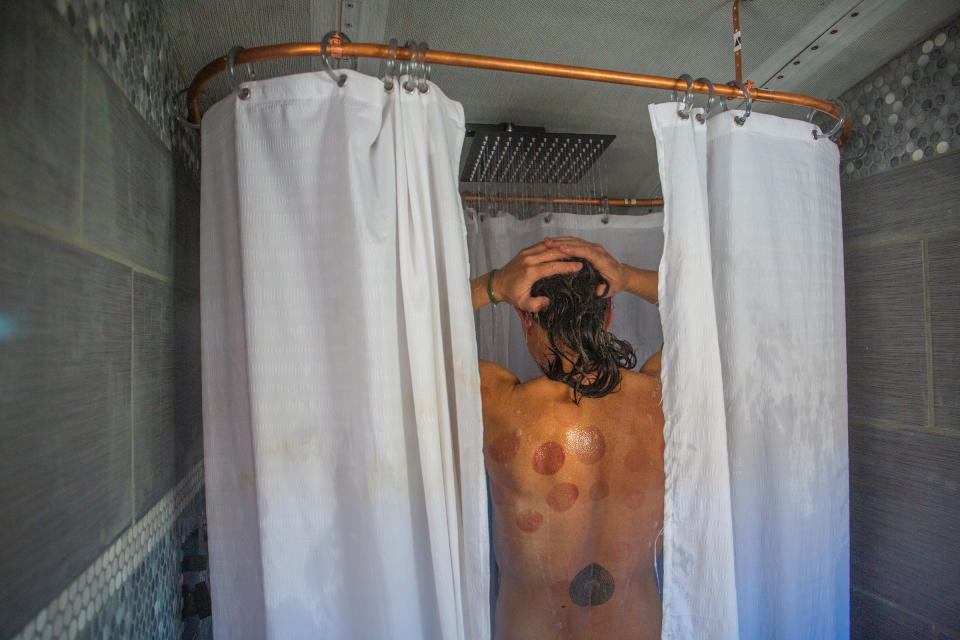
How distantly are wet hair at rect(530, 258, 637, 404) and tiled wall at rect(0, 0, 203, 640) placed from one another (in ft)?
2.29

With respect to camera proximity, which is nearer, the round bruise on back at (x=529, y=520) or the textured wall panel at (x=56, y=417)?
the textured wall panel at (x=56, y=417)

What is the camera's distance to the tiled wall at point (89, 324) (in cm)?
49

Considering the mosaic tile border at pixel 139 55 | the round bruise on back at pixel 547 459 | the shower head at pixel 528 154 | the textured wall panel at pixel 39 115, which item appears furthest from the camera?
the shower head at pixel 528 154

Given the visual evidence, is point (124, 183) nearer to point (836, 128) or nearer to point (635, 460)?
point (635, 460)

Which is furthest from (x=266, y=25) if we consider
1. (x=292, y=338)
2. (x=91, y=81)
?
(x=292, y=338)

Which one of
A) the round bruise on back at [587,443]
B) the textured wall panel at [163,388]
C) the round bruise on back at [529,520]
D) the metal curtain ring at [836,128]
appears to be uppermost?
the metal curtain ring at [836,128]

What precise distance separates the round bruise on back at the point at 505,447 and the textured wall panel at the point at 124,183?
0.68m

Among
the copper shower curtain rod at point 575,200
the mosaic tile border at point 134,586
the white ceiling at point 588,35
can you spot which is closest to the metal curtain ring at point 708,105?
the white ceiling at point 588,35

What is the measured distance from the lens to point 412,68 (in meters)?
0.81

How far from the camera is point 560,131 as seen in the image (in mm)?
1487

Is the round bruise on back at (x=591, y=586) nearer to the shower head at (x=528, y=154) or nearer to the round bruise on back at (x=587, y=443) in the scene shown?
the round bruise on back at (x=587, y=443)

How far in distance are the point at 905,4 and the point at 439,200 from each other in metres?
1.00

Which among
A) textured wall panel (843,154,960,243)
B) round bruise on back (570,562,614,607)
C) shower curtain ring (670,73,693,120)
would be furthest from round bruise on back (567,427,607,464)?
textured wall panel (843,154,960,243)

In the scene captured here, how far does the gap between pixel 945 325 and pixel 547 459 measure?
87 centimetres
